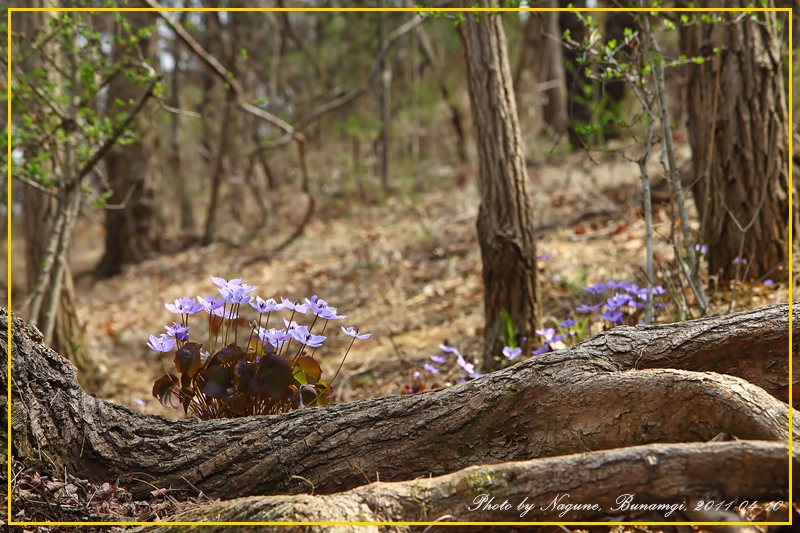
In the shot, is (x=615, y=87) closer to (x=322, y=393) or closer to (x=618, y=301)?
(x=618, y=301)

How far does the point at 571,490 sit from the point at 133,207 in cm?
972

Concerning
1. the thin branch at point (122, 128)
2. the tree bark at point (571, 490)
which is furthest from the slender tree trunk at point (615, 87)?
the tree bark at point (571, 490)

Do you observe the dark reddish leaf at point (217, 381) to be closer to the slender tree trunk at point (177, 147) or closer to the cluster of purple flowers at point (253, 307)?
the cluster of purple flowers at point (253, 307)

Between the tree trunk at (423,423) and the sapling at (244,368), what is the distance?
17 cm

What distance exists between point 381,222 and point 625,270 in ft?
15.7

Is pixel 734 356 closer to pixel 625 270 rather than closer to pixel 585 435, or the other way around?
pixel 585 435

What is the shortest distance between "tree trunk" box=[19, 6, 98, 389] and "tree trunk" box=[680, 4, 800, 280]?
4336mm

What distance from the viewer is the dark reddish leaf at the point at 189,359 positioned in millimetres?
2361

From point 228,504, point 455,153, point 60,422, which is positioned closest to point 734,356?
point 228,504

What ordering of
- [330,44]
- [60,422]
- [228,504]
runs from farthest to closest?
[330,44] < [60,422] < [228,504]

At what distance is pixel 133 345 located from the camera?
271 inches

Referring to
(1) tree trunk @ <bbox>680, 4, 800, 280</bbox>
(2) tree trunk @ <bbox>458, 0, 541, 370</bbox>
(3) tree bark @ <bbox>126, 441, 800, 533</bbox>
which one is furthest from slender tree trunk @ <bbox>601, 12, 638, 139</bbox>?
(3) tree bark @ <bbox>126, 441, 800, 533</bbox>

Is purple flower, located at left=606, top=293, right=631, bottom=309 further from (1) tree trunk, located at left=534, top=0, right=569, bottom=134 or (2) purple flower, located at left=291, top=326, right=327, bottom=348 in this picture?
(1) tree trunk, located at left=534, top=0, right=569, bottom=134

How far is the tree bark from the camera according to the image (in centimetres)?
161
